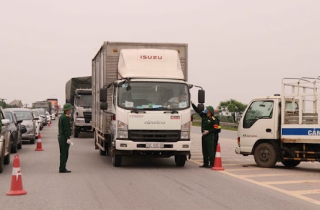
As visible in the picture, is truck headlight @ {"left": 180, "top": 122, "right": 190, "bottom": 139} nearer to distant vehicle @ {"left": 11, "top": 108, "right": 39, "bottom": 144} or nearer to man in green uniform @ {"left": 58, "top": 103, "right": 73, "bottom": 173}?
man in green uniform @ {"left": 58, "top": 103, "right": 73, "bottom": 173}

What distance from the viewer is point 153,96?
1402cm

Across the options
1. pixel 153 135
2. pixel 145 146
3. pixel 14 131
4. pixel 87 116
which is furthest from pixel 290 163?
pixel 87 116

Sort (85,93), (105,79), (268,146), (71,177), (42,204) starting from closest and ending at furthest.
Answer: (42,204)
(71,177)
(268,146)
(105,79)
(85,93)

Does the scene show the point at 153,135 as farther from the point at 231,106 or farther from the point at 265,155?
the point at 231,106

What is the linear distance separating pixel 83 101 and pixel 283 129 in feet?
59.6

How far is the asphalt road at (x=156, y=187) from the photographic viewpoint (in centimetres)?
874

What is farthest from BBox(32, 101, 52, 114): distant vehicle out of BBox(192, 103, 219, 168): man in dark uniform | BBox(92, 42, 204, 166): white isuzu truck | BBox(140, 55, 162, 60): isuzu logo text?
BBox(192, 103, 219, 168): man in dark uniform

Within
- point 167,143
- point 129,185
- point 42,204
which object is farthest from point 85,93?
point 42,204

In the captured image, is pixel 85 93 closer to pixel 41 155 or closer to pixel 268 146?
pixel 41 155

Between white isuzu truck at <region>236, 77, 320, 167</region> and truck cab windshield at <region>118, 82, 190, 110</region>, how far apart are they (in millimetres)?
2123

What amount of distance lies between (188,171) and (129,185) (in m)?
3.17

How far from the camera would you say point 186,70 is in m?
15.4

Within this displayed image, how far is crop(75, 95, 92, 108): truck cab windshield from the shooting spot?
1186 inches

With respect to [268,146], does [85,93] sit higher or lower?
higher
